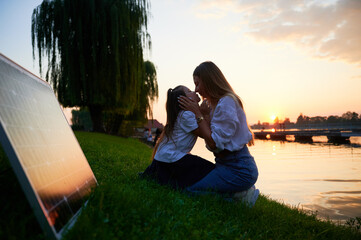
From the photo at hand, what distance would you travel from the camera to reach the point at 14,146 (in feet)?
4.12

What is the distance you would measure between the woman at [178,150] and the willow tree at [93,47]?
36.4 feet

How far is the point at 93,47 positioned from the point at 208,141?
475 inches

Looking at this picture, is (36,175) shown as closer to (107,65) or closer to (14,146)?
(14,146)

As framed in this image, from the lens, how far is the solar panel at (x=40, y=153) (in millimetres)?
1263

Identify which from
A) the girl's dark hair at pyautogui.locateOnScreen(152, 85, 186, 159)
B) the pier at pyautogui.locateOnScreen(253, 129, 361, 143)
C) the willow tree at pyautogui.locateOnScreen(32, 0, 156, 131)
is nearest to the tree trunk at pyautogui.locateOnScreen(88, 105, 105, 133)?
the willow tree at pyautogui.locateOnScreen(32, 0, 156, 131)

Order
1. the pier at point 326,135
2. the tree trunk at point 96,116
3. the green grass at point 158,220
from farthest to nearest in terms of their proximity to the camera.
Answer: the pier at point 326,135, the tree trunk at point 96,116, the green grass at point 158,220

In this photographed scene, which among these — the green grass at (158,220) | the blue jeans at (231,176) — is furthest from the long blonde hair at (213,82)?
the green grass at (158,220)

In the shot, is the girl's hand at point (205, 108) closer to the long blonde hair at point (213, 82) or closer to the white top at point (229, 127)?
the long blonde hair at point (213, 82)

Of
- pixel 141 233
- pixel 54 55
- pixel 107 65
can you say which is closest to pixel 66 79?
pixel 54 55

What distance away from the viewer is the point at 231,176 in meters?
3.08

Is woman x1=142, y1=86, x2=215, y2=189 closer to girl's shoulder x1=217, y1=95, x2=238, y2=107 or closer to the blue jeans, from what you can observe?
the blue jeans

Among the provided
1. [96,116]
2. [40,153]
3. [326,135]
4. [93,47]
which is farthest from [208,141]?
[326,135]

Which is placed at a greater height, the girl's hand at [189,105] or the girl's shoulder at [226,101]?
the girl's hand at [189,105]

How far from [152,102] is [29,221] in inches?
912
